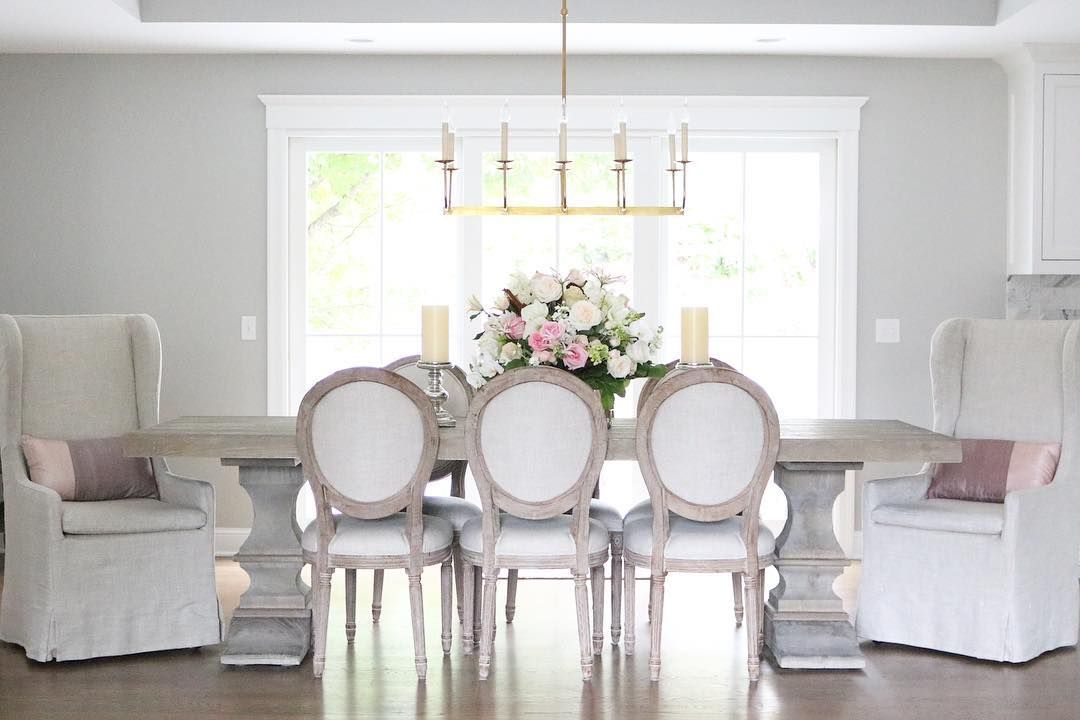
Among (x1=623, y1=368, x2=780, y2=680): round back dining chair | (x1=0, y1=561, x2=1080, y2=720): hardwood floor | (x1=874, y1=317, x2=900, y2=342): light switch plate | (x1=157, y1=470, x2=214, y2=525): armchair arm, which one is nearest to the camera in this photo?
(x1=0, y1=561, x2=1080, y2=720): hardwood floor

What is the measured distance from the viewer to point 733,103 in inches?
192

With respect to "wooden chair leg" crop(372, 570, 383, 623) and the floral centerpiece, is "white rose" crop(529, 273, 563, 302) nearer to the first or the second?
the floral centerpiece

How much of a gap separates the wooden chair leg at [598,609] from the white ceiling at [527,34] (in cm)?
223

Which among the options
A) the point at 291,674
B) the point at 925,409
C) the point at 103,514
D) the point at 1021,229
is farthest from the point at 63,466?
the point at 1021,229

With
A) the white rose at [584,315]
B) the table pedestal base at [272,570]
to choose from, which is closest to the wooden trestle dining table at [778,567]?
the table pedestal base at [272,570]

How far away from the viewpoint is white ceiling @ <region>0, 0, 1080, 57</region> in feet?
14.0

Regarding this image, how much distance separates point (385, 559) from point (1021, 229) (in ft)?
10.7

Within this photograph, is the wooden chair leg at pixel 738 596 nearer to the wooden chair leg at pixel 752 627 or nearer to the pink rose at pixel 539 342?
the wooden chair leg at pixel 752 627

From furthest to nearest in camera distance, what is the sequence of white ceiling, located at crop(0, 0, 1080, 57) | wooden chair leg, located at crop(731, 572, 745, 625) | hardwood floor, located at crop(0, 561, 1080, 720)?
white ceiling, located at crop(0, 0, 1080, 57) → wooden chair leg, located at crop(731, 572, 745, 625) → hardwood floor, located at crop(0, 561, 1080, 720)

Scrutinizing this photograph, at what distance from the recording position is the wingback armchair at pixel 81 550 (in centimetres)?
342

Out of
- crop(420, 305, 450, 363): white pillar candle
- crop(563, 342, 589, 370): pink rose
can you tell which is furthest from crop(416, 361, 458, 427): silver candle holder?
crop(563, 342, 589, 370): pink rose

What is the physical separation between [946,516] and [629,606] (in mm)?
1094

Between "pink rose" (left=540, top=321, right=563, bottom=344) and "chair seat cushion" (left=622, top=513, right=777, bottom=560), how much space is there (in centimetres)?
65

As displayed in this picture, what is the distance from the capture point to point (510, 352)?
3445mm
